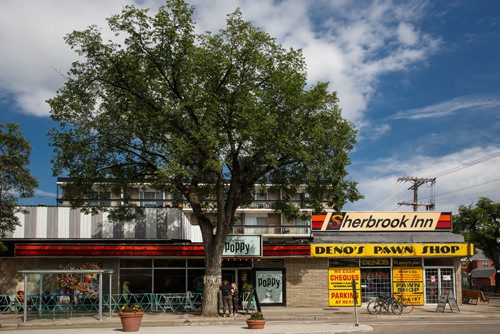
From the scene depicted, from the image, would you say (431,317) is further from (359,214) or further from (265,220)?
(265,220)

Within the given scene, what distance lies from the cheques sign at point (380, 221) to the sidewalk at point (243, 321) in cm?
473

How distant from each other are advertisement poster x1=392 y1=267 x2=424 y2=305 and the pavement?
1.02 metres

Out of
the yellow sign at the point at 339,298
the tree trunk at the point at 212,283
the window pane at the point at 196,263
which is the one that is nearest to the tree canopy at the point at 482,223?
the yellow sign at the point at 339,298

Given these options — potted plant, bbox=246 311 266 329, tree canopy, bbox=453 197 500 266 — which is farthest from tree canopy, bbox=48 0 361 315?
tree canopy, bbox=453 197 500 266

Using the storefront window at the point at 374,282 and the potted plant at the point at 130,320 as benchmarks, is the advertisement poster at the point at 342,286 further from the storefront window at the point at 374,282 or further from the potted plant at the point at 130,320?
the potted plant at the point at 130,320

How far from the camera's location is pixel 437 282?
30.9 meters

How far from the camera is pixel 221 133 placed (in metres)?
23.0

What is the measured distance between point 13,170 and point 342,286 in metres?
17.1

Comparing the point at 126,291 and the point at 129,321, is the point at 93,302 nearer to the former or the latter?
the point at 126,291

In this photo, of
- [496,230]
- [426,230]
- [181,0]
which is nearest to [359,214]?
[426,230]

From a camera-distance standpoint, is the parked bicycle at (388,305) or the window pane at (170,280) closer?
the parked bicycle at (388,305)

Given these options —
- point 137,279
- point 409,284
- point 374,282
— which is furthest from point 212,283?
point 409,284

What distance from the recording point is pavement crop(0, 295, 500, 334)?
19575 mm

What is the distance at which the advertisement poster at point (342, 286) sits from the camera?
30141 millimetres
